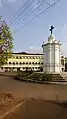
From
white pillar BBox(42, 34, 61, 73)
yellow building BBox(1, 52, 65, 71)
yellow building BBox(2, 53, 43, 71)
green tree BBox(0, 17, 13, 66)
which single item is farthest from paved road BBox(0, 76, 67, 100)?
yellow building BBox(2, 53, 43, 71)

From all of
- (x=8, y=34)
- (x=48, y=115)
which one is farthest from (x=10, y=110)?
(x=8, y=34)

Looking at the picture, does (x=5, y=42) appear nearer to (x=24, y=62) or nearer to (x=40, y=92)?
(x=40, y=92)

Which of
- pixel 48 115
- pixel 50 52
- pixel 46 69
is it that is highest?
pixel 50 52

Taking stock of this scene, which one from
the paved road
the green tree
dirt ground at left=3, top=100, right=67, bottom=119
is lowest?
dirt ground at left=3, top=100, right=67, bottom=119

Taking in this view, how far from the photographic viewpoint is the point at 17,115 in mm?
9875

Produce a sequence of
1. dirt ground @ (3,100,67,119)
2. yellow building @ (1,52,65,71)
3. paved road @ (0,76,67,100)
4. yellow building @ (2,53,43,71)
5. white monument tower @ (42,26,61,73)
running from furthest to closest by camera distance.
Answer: yellow building @ (2,53,43,71)
yellow building @ (1,52,65,71)
white monument tower @ (42,26,61,73)
paved road @ (0,76,67,100)
dirt ground @ (3,100,67,119)

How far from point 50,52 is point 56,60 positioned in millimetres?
1510

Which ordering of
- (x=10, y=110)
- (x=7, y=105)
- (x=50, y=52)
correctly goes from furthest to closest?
(x=50, y=52)
(x=7, y=105)
(x=10, y=110)

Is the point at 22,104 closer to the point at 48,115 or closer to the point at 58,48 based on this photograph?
the point at 48,115

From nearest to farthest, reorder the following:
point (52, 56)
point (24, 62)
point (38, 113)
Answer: point (38, 113) < point (52, 56) < point (24, 62)

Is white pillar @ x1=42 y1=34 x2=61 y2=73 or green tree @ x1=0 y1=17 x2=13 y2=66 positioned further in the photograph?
white pillar @ x1=42 y1=34 x2=61 y2=73

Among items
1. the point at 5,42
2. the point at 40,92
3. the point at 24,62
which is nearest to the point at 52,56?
the point at 40,92

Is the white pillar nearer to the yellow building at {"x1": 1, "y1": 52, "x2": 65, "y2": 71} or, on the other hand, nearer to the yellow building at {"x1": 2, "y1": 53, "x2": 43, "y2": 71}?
the yellow building at {"x1": 1, "y1": 52, "x2": 65, "y2": 71}

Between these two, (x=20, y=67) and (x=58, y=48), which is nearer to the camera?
(x=58, y=48)
